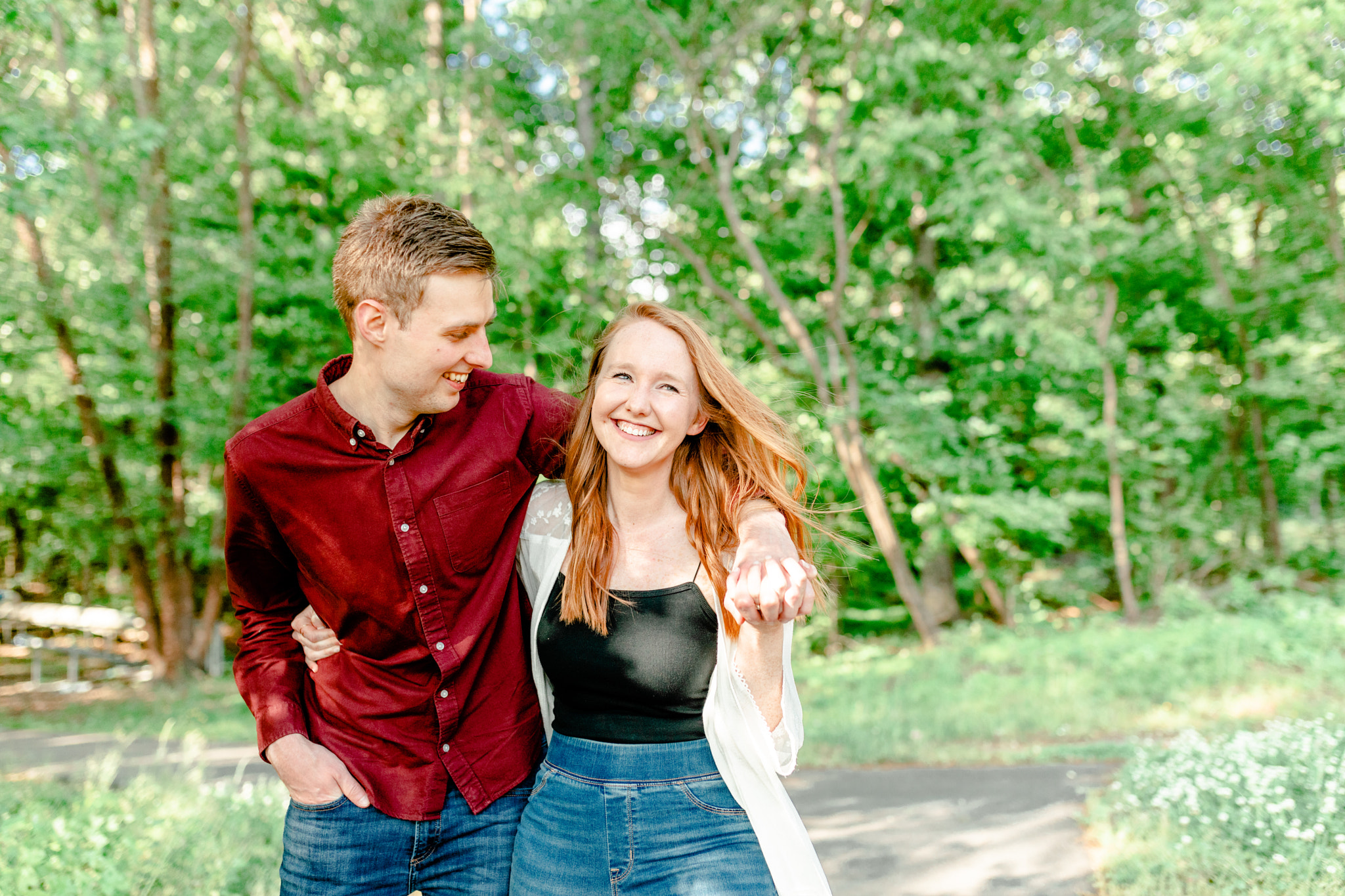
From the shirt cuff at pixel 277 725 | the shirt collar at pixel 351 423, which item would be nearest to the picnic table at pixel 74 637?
the shirt cuff at pixel 277 725

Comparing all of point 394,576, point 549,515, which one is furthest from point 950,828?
point 394,576

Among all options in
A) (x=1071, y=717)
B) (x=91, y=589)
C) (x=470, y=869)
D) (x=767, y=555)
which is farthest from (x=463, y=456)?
(x=91, y=589)

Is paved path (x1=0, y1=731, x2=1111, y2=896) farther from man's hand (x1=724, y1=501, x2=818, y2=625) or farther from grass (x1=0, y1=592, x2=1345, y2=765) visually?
man's hand (x1=724, y1=501, x2=818, y2=625)

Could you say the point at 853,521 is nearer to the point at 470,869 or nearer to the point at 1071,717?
the point at 1071,717

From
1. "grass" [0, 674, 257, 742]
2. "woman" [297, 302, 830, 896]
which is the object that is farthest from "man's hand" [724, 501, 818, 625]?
"grass" [0, 674, 257, 742]

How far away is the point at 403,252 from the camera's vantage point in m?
2.10

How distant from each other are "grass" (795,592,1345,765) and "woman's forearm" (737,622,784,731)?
12.8ft

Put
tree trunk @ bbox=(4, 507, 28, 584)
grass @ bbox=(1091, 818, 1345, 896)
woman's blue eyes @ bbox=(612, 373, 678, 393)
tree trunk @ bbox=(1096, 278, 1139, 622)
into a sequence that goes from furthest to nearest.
Answer: tree trunk @ bbox=(4, 507, 28, 584) < tree trunk @ bbox=(1096, 278, 1139, 622) < grass @ bbox=(1091, 818, 1345, 896) < woman's blue eyes @ bbox=(612, 373, 678, 393)

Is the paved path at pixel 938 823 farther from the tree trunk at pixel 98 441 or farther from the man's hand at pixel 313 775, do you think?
the tree trunk at pixel 98 441

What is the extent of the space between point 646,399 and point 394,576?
0.80 meters

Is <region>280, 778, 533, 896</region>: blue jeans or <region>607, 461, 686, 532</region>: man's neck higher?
<region>607, 461, 686, 532</region>: man's neck

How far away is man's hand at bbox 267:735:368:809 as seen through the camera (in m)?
2.14

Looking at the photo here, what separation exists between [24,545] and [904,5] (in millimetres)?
24126

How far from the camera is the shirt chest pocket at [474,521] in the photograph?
2244mm
